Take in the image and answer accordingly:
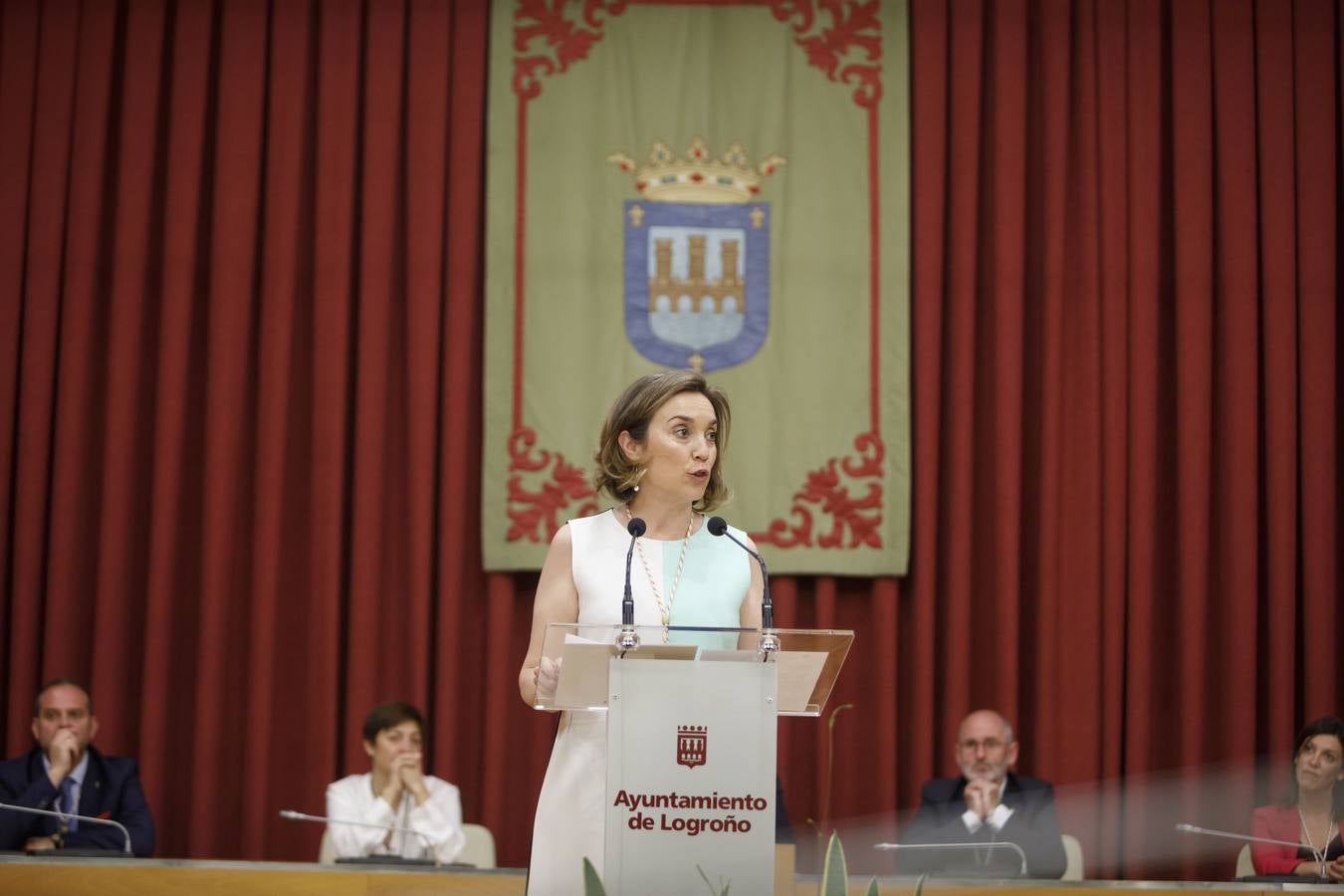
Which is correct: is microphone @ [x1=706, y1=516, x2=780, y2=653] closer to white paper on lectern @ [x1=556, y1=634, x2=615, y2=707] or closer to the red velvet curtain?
white paper on lectern @ [x1=556, y1=634, x2=615, y2=707]

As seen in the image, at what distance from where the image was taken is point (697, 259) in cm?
600

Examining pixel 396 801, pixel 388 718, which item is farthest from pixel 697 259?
pixel 396 801

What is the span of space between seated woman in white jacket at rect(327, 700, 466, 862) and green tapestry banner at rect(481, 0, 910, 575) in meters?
0.87

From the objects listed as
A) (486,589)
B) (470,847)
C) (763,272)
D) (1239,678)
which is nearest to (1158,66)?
(763,272)

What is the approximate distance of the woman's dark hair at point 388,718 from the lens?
5.17 metres

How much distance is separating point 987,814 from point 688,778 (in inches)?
116

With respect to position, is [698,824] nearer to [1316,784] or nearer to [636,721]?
[636,721]

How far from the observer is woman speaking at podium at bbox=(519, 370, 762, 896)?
2695 mm

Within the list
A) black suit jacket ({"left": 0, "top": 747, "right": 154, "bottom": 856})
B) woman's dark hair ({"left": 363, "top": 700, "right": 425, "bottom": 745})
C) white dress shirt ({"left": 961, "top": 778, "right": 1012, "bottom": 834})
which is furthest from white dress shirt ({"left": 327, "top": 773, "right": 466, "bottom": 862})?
white dress shirt ({"left": 961, "top": 778, "right": 1012, "bottom": 834})

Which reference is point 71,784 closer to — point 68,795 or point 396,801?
point 68,795

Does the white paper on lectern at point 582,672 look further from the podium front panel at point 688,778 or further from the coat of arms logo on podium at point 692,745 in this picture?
the coat of arms logo on podium at point 692,745

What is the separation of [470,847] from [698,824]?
3.07 meters

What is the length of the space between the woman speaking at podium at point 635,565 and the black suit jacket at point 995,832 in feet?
7.40

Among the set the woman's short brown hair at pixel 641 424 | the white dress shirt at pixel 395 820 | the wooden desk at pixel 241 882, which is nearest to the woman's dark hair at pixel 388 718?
the white dress shirt at pixel 395 820
